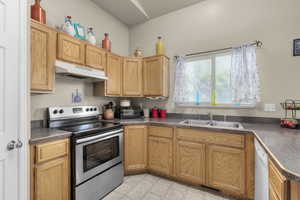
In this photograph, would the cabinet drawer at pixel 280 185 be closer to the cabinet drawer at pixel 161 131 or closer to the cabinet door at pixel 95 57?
the cabinet drawer at pixel 161 131

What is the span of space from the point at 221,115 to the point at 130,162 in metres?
1.72

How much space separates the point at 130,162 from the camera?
2363 mm

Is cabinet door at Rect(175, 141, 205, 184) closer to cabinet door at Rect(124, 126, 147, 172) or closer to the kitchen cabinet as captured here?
cabinet door at Rect(124, 126, 147, 172)

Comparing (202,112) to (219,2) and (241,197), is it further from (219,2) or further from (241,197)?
(219,2)

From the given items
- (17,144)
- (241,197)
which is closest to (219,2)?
(241,197)

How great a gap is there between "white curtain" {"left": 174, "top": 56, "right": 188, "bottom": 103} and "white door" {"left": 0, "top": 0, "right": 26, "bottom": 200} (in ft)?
7.36

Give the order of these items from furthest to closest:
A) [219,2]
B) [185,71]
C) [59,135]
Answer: [185,71], [219,2], [59,135]

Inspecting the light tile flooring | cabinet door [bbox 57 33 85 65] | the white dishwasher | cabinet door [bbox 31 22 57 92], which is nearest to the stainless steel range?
the light tile flooring

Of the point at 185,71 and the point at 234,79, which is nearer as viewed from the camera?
the point at 234,79

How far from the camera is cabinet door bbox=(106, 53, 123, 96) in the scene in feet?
8.17

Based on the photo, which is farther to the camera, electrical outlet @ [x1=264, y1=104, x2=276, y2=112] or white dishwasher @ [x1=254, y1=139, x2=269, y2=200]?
electrical outlet @ [x1=264, y1=104, x2=276, y2=112]

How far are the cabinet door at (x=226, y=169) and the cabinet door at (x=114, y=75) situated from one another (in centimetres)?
179

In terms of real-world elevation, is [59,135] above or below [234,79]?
below

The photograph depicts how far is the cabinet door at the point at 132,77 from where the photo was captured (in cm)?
278
